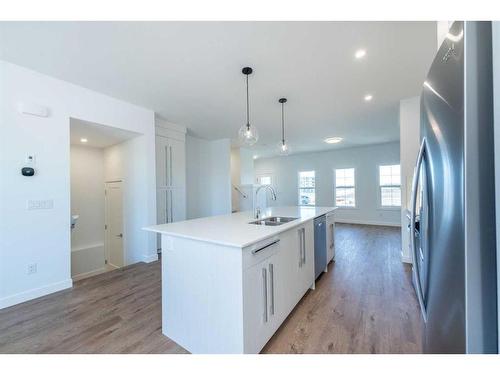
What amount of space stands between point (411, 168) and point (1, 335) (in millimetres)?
5377

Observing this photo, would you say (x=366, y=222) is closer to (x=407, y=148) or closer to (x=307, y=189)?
(x=307, y=189)

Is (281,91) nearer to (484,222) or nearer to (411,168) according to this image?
(411,168)

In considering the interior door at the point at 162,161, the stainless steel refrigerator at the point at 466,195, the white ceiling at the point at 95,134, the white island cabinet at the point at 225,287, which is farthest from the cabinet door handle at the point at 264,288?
the interior door at the point at 162,161

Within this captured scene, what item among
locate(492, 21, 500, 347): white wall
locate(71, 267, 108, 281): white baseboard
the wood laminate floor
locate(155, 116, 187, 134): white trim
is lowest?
locate(71, 267, 108, 281): white baseboard

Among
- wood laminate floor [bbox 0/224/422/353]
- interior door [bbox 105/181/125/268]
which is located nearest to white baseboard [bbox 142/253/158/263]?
wood laminate floor [bbox 0/224/422/353]

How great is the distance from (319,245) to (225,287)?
181 cm

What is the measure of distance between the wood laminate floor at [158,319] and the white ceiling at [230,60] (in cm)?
269

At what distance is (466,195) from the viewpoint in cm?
63

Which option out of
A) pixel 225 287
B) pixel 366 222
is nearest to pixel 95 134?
pixel 225 287

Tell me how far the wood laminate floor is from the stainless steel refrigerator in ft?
3.89

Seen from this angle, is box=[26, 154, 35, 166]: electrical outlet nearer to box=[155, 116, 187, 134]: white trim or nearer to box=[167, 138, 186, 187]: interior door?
box=[155, 116, 187, 134]: white trim

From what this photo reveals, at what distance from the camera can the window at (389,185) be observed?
6.87 metres

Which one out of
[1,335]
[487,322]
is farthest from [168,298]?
[487,322]

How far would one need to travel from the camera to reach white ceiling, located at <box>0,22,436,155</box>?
6.41 ft
